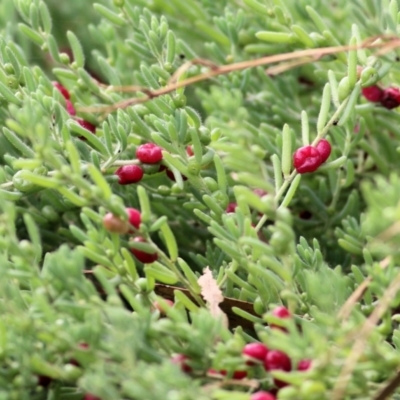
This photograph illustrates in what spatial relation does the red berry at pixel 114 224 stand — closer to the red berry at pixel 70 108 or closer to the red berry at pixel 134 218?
the red berry at pixel 134 218

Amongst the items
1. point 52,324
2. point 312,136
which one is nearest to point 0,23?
point 312,136

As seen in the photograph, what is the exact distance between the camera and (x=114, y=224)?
22.4 inches

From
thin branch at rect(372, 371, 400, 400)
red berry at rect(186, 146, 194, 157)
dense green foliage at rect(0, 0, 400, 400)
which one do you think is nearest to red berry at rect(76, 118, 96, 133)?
dense green foliage at rect(0, 0, 400, 400)

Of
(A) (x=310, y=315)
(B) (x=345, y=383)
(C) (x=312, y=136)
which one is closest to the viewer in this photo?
(B) (x=345, y=383)

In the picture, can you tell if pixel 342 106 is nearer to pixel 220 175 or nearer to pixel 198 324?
pixel 220 175

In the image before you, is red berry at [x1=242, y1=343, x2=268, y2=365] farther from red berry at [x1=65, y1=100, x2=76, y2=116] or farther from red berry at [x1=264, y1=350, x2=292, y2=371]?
red berry at [x1=65, y1=100, x2=76, y2=116]

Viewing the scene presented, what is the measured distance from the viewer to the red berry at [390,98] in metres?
0.84

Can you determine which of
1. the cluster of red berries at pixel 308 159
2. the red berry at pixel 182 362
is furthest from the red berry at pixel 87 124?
the red berry at pixel 182 362

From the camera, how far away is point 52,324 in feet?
1.71

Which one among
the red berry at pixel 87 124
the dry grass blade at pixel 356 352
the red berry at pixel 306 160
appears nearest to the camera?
the dry grass blade at pixel 356 352

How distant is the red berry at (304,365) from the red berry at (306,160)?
230mm

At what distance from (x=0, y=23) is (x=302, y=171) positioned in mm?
597

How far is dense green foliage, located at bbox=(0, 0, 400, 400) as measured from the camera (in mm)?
511

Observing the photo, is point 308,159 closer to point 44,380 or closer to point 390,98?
point 390,98
